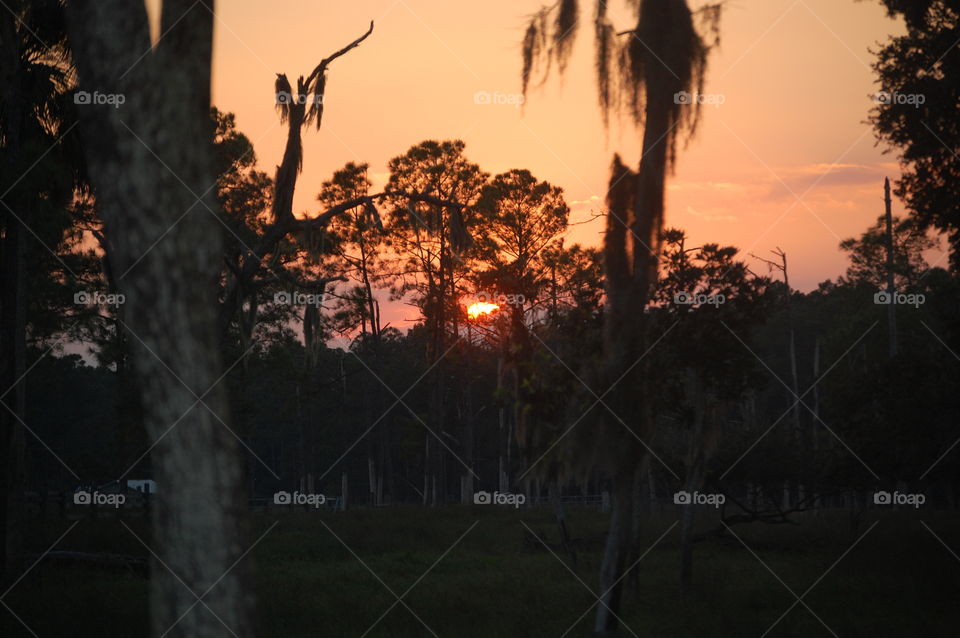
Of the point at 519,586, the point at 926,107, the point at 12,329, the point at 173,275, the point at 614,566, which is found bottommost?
the point at 519,586

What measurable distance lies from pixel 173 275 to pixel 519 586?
15.2 metres

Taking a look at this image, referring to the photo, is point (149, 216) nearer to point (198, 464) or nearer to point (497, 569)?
point (198, 464)

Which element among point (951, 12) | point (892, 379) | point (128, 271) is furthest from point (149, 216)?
point (892, 379)

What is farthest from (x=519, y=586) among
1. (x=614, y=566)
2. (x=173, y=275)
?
(x=173, y=275)

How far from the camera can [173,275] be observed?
5.14 metres

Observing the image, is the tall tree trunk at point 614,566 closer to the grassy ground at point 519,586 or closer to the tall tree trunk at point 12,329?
the grassy ground at point 519,586

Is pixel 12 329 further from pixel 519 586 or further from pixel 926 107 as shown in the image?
pixel 926 107

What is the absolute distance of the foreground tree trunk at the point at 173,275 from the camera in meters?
5.08

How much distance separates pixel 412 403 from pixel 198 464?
65982mm

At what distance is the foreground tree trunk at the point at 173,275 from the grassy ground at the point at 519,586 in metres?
8.73

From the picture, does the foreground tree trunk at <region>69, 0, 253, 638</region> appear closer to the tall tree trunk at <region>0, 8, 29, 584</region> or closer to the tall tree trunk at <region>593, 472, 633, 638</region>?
the tall tree trunk at <region>593, 472, 633, 638</region>

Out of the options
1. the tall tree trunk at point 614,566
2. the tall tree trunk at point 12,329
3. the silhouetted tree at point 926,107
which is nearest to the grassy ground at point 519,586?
the tall tree trunk at point 12,329

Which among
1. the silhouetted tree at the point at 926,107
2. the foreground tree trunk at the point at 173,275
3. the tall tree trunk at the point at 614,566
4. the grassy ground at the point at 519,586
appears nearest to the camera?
the foreground tree trunk at the point at 173,275

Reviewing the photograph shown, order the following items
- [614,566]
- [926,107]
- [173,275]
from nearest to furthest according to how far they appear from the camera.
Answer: [173,275] < [614,566] < [926,107]
